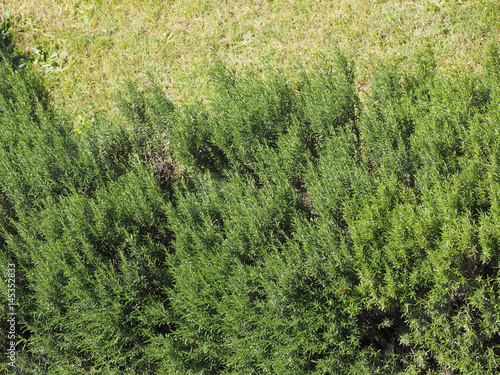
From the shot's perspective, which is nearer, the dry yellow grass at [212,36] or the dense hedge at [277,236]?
the dense hedge at [277,236]

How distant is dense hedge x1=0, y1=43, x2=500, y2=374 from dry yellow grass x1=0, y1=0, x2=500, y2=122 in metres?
1.26

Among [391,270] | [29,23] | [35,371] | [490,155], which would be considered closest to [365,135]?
[490,155]

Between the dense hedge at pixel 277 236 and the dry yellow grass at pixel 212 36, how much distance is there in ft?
4.13

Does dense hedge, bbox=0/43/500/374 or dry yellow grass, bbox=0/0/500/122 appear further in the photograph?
dry yellow grass, bbox=0/0/500/122

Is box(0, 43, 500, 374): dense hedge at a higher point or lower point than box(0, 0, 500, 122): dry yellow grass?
lower

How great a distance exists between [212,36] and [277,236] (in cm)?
418

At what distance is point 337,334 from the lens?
3.76m

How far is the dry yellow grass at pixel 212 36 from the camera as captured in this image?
636 cm

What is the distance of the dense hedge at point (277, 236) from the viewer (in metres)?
3.71

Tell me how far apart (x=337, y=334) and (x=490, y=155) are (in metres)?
1.91

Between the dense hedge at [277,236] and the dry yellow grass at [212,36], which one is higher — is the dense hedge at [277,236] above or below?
below

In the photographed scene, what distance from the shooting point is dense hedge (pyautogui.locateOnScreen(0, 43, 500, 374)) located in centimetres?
371

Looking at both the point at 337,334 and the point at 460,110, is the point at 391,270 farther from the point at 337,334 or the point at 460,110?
the point at 460,110

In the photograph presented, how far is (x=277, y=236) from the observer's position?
177 inches
